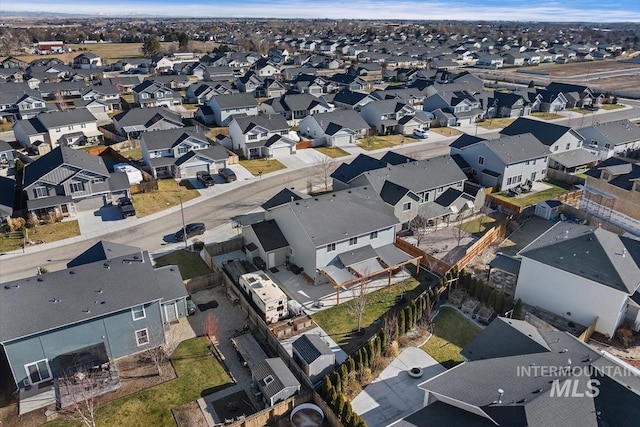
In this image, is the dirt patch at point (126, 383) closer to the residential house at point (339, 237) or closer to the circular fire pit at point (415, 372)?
the residential house at point (339, 237)

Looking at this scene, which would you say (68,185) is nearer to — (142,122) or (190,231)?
(190,231)

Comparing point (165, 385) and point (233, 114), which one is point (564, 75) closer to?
point (233, 114)

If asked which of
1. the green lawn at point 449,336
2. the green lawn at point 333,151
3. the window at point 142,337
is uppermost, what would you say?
the window at point 142,337

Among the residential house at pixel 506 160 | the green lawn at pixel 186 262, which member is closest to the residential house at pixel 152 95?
the green lawn at pixel 186 262

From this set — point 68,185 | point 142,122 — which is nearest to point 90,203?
point 68,185

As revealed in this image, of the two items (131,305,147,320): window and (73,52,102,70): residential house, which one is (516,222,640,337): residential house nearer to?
(131,305,147,320): window
